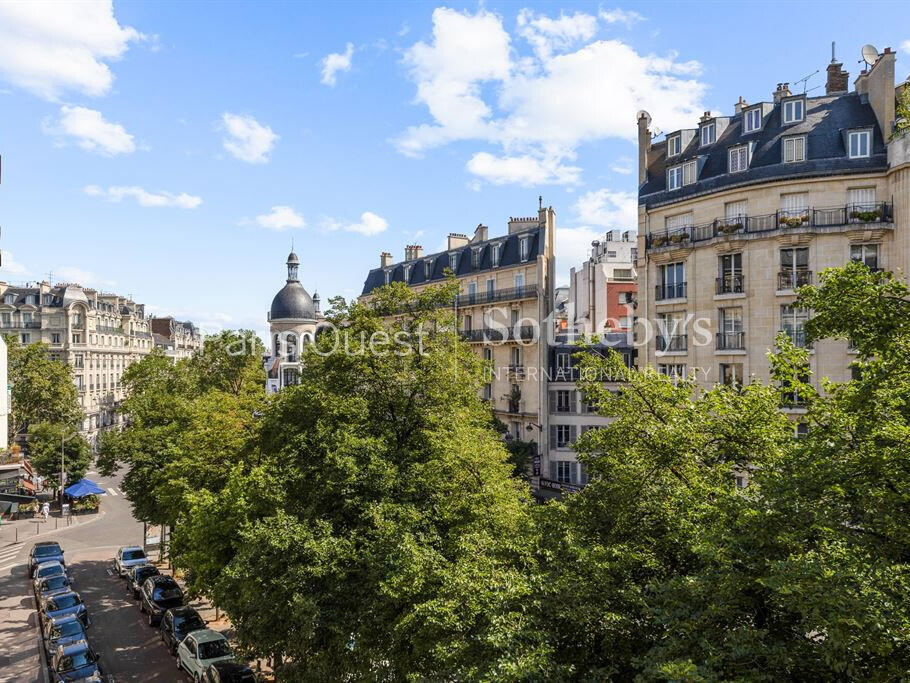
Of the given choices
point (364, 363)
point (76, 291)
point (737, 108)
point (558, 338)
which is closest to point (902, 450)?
point (364, 363)

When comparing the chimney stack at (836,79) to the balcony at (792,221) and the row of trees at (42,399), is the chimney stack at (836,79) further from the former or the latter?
the row of trees at (42,399)

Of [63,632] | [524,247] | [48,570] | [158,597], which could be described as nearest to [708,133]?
[524,247]

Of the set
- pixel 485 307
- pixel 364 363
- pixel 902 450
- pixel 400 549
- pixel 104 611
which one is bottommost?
pixel 104 611

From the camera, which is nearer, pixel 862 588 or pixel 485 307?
pixel 862 588

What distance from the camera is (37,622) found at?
93.2ft

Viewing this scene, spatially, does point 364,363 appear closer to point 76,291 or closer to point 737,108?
point 737,108

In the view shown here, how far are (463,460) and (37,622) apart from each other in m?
25.0

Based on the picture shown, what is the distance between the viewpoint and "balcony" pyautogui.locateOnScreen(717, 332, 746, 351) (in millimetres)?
31297

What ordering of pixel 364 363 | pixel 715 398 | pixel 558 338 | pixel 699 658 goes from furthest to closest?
pixel 558 338
pixel 364 363
pixel 715 398
pixel 699 658

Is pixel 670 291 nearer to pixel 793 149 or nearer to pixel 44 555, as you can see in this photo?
pixel 793 149

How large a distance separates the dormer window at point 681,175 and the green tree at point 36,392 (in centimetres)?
5955

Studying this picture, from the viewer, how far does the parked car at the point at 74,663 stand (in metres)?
21.6

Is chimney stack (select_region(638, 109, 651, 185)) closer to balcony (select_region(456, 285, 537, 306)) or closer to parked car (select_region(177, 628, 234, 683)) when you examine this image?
balcony (select_region(456, 285, 537, 306))

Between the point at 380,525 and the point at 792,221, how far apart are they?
25745 mm
